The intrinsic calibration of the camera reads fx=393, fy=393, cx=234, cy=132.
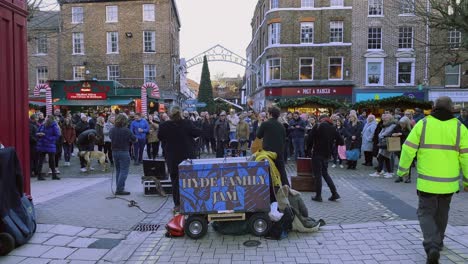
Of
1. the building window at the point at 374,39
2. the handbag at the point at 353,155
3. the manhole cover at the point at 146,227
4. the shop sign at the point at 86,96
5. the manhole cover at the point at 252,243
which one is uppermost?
the building window at the point at 374,39

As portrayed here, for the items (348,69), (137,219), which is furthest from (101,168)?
(348,69)

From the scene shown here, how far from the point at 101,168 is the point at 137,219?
6.91 m

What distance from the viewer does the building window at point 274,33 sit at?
3334 centimetres

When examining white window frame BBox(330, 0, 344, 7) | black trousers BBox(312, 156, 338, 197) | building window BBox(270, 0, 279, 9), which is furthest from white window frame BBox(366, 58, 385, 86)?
black trousers BBox(312, 156, 338, 197)

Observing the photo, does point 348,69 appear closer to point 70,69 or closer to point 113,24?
point 113,24

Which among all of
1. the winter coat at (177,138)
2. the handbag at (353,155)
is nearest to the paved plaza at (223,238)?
the winter coat at (177,138)

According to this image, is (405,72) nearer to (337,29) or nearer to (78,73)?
(337,29)

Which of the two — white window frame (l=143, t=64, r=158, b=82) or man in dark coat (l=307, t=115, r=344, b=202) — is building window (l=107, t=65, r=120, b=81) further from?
man in dark coat (l=307, t=115, r=344, b=202)

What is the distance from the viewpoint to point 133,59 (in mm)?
35938

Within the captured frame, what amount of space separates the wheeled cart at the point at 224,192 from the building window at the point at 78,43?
111ft

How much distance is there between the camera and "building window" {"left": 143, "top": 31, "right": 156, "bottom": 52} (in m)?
35.8

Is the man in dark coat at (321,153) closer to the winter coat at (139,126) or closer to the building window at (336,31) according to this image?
the winter coat at (139,126)

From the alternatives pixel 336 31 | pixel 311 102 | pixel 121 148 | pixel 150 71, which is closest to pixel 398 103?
pixel 311 102

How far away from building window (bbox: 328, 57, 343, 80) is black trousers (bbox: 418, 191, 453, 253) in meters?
28.7
